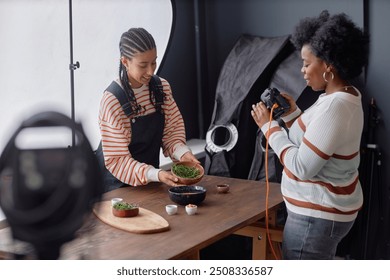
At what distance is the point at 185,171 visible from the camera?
2.19 meters

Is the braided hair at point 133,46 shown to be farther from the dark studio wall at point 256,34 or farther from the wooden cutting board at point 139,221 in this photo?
the dark studio wall at point 256,34

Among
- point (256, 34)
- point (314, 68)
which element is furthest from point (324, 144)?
point (256, 34)

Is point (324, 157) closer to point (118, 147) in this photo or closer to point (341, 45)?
point (341, 45)

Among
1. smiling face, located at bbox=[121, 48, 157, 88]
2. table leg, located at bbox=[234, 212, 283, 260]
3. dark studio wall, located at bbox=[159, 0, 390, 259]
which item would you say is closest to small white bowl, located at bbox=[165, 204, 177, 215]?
table leg, located at bbox=[234, 212, 283, 260]

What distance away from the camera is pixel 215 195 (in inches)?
86.0

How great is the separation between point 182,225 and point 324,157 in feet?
1.47

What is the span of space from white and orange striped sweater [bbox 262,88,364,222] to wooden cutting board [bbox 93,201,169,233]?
1.25 feet

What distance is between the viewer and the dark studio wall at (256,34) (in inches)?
115

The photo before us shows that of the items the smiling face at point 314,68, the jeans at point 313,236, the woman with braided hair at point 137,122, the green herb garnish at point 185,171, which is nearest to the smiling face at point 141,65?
the woman with braided hair at point 137,122

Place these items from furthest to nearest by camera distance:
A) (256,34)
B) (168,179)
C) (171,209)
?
(256,34), (168,179), (171,209)

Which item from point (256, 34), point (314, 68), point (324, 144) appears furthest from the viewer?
point (256, 34)

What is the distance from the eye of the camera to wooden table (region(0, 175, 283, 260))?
1663 mm
